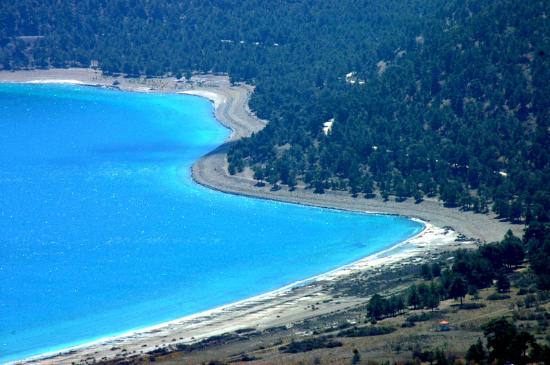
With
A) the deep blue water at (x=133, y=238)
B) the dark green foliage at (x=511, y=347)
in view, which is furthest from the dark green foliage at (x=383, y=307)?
the dark green foliage at (x=511, y=347)

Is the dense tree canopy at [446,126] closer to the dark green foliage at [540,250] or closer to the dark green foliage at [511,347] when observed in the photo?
the dark green foliage at [540,250]

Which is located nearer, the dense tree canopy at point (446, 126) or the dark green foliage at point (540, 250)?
the dark green foliage at point (540, 250)

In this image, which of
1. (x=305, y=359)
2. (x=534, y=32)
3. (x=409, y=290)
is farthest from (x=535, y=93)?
(x=305, y=359)

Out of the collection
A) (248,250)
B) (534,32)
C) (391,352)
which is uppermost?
(534,32)

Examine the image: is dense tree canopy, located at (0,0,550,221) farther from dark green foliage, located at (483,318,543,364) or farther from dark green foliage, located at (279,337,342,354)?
dark green foliage, located at (483,318,543,364)

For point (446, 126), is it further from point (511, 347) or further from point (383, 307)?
point (511, 347)

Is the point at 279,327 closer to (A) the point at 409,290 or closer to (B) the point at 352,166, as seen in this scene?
(A) the point at 409,290
